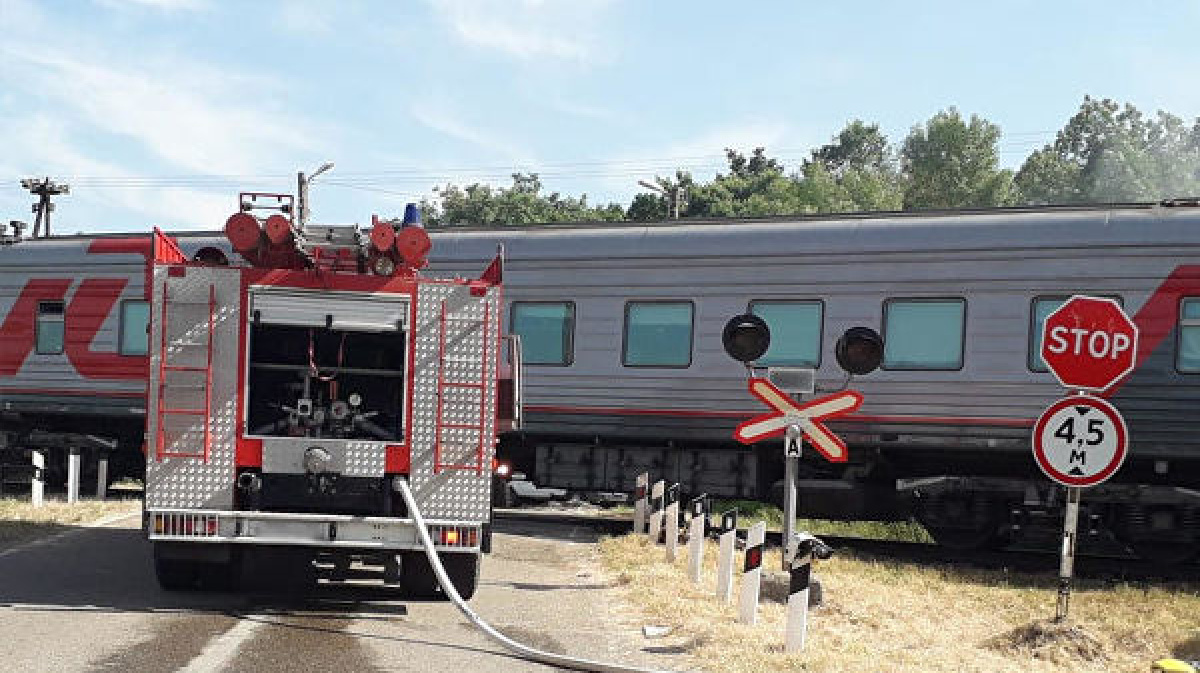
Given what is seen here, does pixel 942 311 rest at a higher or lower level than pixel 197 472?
higher

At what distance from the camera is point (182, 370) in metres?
11.4

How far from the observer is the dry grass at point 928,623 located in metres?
10.2

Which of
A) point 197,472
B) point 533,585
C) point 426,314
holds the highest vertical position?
point 426,314

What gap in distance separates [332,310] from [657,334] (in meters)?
7.69

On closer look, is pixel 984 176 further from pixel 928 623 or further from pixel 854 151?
pixel 928 623

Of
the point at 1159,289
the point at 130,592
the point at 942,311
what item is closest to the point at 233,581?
the point at 130,592

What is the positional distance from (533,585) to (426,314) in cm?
346

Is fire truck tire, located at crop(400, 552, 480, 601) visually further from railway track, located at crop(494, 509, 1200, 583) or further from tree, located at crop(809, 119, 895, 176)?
tree, located at crop(809, 119, 895, 176)

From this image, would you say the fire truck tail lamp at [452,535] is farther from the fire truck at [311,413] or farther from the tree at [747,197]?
the tree at [747,197]

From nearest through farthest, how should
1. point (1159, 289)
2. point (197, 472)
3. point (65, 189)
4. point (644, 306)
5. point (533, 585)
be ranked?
point (197, 472) → point (533, 585) → point (1159, 289) → point (644, 306) → point (65, 189)

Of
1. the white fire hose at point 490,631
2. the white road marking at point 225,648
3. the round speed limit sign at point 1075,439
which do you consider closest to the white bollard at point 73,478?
the white fire hose at point 490,631

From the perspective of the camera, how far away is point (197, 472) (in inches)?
446

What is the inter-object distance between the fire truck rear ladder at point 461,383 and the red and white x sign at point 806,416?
2411mm

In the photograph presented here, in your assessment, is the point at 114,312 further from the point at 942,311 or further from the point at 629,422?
the point at 942,311
